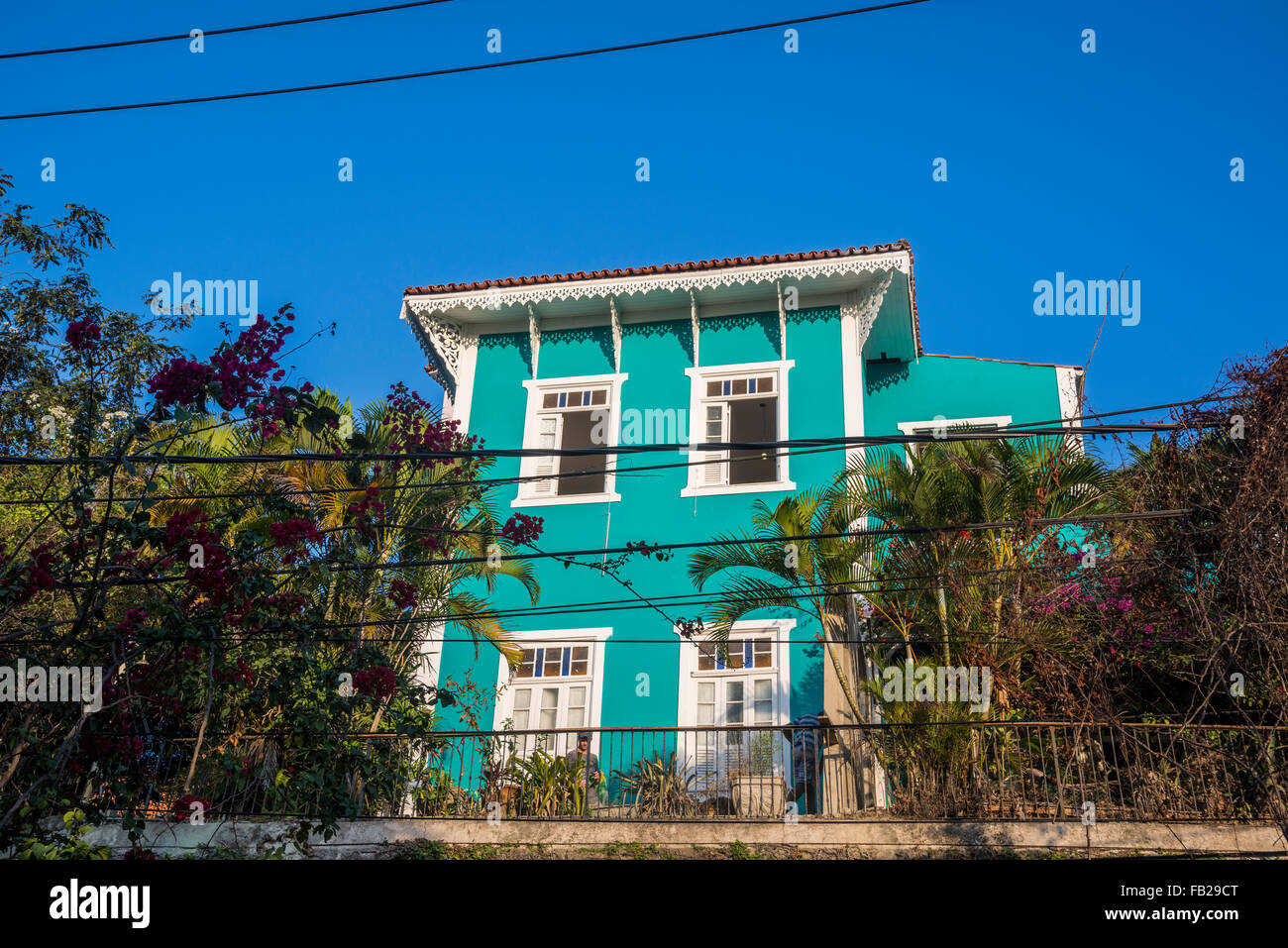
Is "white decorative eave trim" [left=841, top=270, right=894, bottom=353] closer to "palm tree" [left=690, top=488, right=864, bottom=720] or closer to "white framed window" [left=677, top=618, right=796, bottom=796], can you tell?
"palm tree" [left=690, top=488, right=864, bottom=720]

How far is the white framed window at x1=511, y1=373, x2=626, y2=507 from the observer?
17.0 meters

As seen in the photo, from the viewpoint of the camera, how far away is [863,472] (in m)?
14.6

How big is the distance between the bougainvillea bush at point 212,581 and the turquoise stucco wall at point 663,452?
49.6 inches

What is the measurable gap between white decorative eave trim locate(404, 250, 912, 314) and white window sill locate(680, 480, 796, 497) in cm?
319

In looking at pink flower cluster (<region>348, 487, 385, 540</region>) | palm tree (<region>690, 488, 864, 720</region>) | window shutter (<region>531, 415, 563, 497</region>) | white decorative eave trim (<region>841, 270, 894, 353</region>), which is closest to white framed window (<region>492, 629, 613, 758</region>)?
palm tree (<region>690, 488, 864, 720</region>)

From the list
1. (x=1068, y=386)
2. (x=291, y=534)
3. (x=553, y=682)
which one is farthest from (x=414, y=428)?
(x=1068, y=386)

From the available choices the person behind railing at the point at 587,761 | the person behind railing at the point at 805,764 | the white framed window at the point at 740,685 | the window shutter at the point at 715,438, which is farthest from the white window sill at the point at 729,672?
the window shutter at the point at 715,438

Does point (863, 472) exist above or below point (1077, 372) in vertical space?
below

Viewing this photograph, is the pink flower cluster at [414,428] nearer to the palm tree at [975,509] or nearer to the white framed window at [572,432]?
the white framed window at [572,432]

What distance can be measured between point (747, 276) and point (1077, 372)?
5.49m

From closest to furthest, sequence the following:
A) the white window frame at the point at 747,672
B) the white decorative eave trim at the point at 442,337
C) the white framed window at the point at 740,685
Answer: the white framed window at the point at 740,685, the white window frame at the point at 747,672, the white decorative eave trim at the point at 442,337

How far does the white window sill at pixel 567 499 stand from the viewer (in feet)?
55.6
